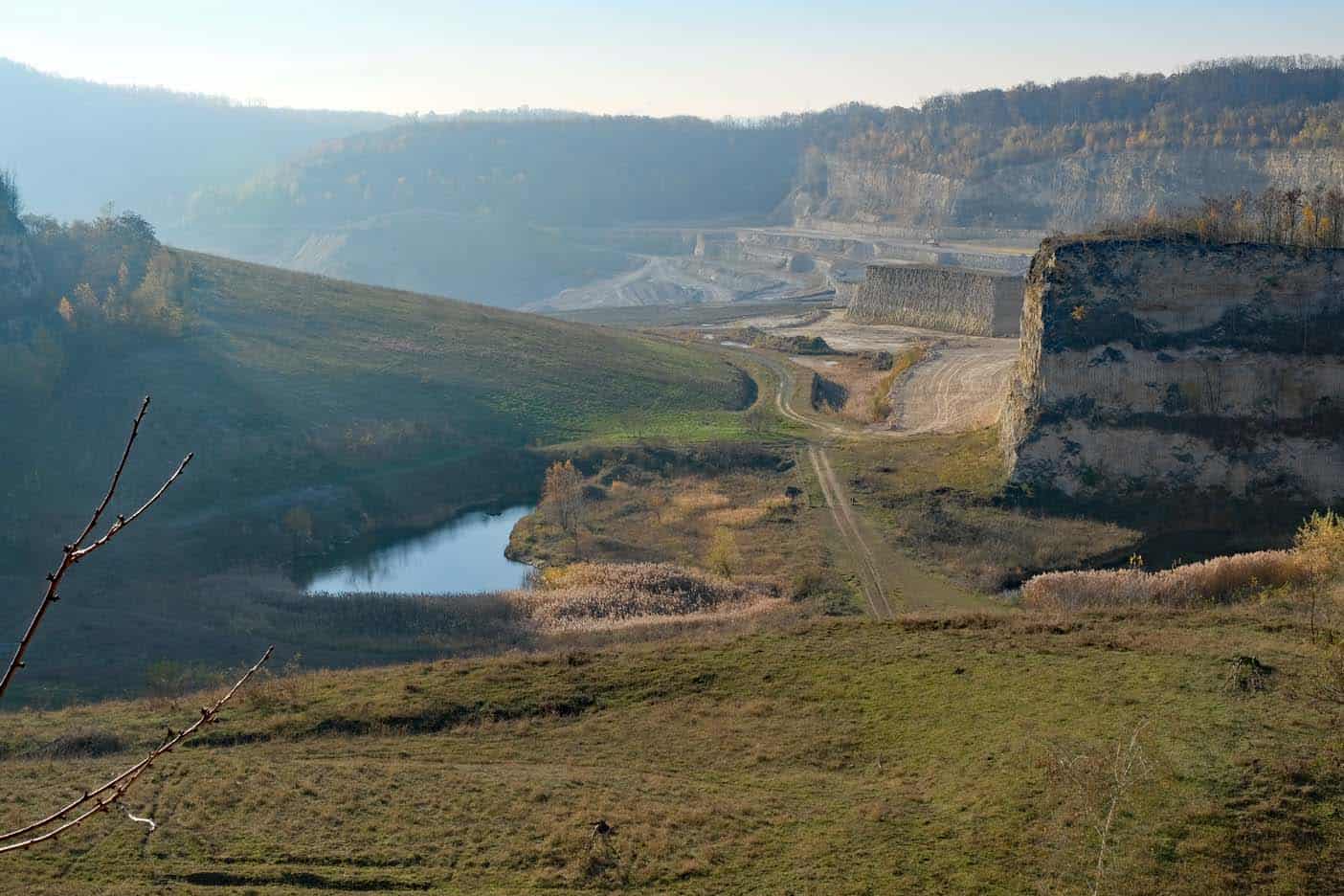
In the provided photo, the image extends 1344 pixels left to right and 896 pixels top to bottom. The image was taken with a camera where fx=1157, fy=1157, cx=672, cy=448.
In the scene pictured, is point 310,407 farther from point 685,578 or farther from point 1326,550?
point 1326,550

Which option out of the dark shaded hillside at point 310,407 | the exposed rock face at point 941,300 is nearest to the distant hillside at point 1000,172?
the exposed rock face at point 941,300

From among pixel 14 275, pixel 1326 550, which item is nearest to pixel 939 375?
pixel 1326 550

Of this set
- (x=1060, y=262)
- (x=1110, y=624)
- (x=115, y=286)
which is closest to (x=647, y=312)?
(x=115, y=286)

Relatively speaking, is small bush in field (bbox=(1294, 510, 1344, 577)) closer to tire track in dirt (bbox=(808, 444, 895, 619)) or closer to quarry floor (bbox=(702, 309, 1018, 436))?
tire track in dirt (bbox=(808, 444, 895, 619))

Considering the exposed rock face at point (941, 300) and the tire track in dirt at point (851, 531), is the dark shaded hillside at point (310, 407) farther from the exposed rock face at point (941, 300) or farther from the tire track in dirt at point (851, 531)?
the exposed rock face at point (941, 300)

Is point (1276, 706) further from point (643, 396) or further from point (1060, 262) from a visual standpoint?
point (643, 396)

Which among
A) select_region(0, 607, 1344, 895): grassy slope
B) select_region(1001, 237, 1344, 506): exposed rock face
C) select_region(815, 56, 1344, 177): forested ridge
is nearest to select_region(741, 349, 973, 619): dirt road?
select_region(1001, 237, 1344, 506): exposed rock face
